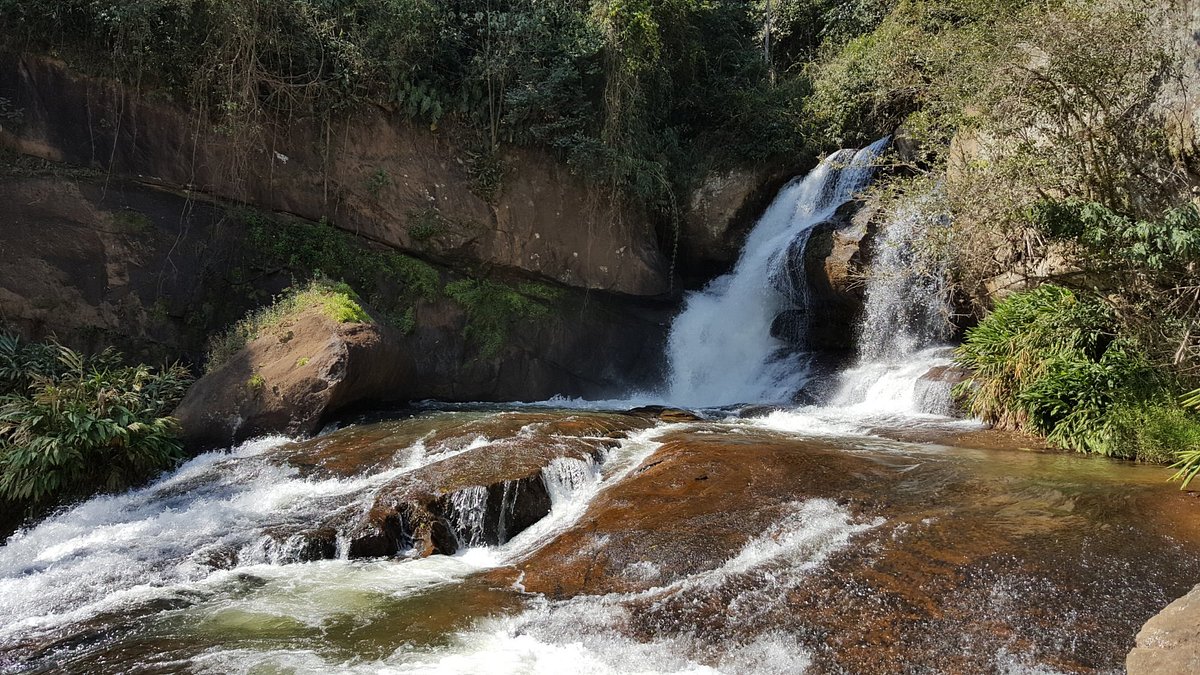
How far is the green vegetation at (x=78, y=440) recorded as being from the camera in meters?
8.21

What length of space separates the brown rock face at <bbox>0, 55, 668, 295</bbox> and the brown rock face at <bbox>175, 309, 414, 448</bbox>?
11.7 ft

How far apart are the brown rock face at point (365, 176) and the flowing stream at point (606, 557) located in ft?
18.9

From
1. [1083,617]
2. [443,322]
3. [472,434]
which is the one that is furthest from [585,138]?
[1083,617]

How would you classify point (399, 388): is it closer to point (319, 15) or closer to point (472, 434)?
point (472, 434)

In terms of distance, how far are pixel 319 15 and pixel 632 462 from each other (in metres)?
10.9

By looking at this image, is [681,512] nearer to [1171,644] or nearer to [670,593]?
[670,593]

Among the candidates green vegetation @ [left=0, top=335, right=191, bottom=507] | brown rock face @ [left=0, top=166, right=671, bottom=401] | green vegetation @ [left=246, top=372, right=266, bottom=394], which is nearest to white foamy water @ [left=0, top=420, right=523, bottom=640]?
green vegetation @ [left=0, top=335, right=191, bottom=507]

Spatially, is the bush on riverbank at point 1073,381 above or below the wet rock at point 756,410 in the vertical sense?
above

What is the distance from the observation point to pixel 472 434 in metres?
9.66

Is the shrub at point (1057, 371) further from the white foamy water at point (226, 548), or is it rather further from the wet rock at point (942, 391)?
the white foamy water at point (226, 548)

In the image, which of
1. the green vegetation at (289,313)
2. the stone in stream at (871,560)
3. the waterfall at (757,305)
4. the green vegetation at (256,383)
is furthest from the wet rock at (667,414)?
the green vegetation at (256,383)

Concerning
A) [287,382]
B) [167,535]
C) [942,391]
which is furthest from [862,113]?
[167,535]

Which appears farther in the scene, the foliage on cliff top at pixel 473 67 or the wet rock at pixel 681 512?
the foliage on cliff top at pixel 473 67

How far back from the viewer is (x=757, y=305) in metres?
16.7
